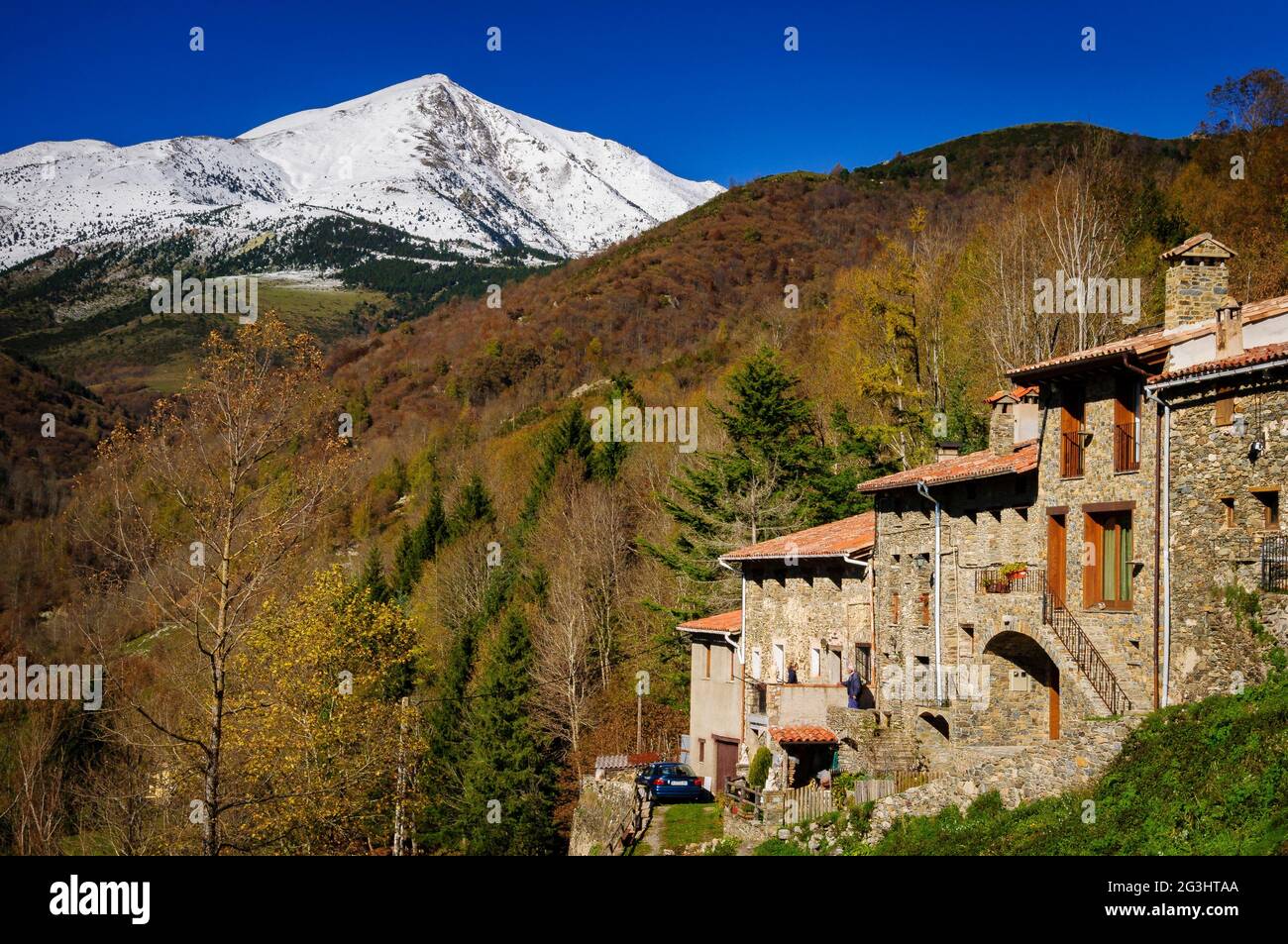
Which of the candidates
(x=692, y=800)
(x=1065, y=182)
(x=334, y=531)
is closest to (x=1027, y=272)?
(x=1065, y=182)

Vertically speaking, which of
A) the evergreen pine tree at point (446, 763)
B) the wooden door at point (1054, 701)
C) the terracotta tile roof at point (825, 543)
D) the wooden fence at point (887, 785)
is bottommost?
the evergreen pine tree at point (446, 763)

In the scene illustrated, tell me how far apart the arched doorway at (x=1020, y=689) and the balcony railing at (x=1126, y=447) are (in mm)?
4933

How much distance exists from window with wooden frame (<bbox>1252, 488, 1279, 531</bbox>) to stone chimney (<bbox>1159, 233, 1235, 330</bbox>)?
16.5 ft

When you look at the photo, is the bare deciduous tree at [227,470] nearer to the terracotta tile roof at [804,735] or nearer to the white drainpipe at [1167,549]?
the white drainpipe at [1167,549]

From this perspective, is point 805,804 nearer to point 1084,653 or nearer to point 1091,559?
point 1084,653

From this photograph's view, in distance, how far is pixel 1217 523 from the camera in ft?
72.2

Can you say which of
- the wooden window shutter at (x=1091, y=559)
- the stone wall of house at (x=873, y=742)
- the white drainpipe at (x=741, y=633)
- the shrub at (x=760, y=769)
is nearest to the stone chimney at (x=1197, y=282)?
the wooden window shutter at (x=1091, y=559)

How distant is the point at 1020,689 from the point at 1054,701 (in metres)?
0.79

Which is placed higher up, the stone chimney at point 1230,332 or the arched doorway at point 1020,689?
the stone chimney at point 1230,332

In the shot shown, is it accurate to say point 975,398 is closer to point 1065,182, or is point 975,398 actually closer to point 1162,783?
point 1065,182

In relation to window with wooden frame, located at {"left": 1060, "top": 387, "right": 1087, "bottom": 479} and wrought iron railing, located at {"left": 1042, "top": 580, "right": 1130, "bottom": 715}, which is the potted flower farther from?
window with wooden frame, located at {"left": 1060, "top": 387, "right": 1087, "bottom": 479}

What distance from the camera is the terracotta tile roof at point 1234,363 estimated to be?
2056cm

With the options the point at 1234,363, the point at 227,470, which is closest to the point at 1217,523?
the point at 1234,363

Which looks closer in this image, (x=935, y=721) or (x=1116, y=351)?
(x=1116, y=351)
